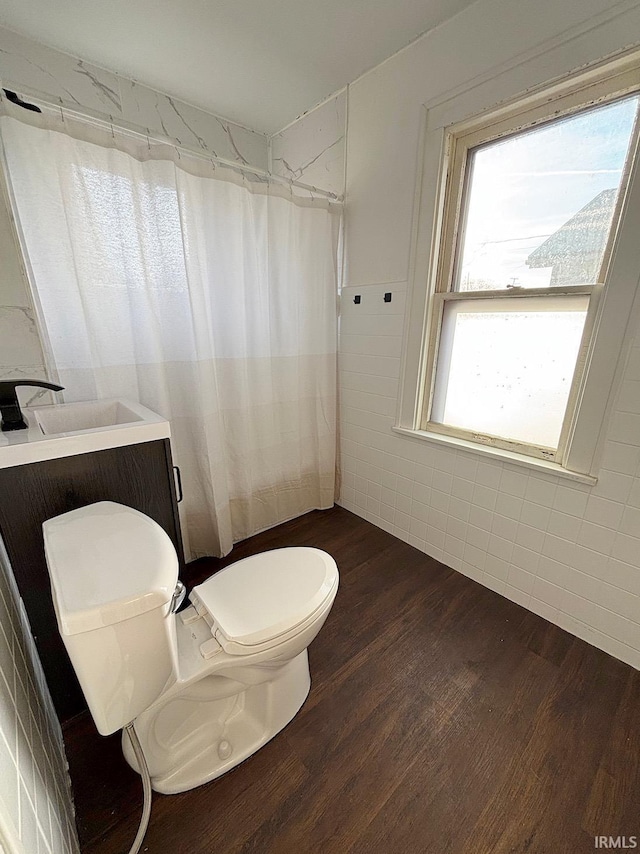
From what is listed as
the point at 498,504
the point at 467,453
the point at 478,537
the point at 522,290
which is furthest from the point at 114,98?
the point at 478,537

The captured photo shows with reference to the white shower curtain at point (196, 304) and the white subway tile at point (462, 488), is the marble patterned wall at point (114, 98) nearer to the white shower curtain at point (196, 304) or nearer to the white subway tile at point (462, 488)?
the white shower curtain at point (196, 304)

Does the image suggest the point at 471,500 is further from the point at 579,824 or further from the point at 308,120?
the point at 308,120

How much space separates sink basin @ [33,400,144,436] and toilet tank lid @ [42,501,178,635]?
0.39 metres

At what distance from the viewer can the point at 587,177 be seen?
117 centimetres

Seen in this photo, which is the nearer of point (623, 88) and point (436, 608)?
point (623, 88)

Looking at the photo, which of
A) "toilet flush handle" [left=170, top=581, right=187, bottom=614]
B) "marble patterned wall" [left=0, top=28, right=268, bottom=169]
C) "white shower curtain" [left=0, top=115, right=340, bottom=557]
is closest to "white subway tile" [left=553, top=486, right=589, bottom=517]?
"white shower curtain" [left=0, top=115, right=340, bottom=557]

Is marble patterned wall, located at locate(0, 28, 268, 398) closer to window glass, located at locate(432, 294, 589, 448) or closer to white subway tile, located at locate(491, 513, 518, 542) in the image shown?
window glass, located at locate(432, 294, 589, 448)

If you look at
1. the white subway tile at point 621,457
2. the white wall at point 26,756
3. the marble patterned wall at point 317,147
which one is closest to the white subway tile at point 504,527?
the white subway tile at point 621,457

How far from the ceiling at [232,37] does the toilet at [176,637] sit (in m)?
1.85

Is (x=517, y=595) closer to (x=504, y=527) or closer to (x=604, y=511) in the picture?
(x=504, y=527)

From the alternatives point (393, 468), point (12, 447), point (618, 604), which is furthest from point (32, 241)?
point (618, 604)

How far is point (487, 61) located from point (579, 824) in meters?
2.40

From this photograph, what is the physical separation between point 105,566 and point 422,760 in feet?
3.42

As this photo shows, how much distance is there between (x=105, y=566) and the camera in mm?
675
